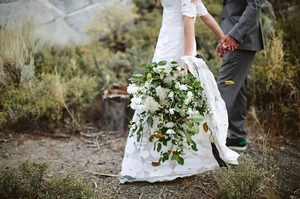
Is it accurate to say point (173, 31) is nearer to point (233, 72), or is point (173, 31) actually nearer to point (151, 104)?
point (151, 104)

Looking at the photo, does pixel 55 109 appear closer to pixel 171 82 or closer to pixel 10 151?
pixel 10 151

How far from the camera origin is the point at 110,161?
293cm

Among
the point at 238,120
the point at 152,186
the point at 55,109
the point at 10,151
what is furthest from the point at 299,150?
the point at 10,151

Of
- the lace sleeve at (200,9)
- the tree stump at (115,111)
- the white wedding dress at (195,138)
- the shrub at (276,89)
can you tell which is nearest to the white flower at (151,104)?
the white wedding dress at (195,138)

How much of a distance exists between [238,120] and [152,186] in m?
1.38

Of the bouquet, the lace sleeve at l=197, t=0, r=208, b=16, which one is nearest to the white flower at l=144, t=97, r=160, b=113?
the bouquet

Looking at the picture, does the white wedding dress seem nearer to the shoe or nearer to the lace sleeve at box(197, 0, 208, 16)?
the lace sleeve at box(197, 0, 208, 16)

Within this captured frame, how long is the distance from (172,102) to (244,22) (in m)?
1.20

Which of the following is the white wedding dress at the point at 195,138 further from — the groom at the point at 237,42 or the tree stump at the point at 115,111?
the tree stump at the point at 115,111

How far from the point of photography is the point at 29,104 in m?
3.29

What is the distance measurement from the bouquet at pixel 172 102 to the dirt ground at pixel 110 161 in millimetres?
394

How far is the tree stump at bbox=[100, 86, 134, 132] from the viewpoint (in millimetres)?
3604

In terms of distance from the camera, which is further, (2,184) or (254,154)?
(254,154)

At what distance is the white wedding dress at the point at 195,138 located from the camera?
7.28 ft
